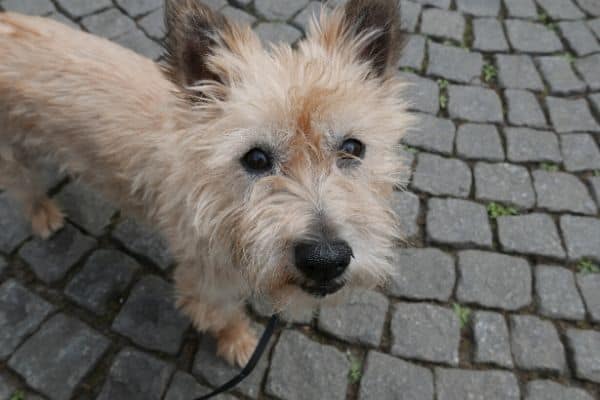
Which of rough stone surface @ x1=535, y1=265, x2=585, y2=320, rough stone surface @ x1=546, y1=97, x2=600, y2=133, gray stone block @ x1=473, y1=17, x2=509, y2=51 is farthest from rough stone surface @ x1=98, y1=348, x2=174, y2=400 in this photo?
gray stone block @ x1=473, y1=17, x2=509, y2=51

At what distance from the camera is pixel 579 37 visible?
5.38 metres

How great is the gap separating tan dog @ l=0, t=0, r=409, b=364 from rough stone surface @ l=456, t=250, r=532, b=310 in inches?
58.7

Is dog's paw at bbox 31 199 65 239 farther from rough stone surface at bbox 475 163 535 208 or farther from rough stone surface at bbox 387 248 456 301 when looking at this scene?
rough stone surface at bbox 475 163 535 208

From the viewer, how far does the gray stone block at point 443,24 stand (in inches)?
213

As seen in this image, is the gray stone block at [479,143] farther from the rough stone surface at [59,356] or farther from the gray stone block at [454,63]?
the rough stone surface at [59,356]

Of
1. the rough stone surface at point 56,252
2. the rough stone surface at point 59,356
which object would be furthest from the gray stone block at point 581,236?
the rough stone surface at point 56,252

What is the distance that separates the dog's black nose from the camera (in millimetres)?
2135

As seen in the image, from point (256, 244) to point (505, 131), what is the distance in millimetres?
3446

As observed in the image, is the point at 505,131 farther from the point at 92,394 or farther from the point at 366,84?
the point at 92,394

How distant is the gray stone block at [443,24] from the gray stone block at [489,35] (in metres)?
0.17

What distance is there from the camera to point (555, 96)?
4.95 metres

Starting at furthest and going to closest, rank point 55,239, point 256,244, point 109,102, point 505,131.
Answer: point 505,131, point 55,239, point 109,102, point 256,244

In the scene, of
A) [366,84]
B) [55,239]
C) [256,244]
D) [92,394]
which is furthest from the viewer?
[55,239]

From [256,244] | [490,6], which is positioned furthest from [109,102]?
[490,6]
